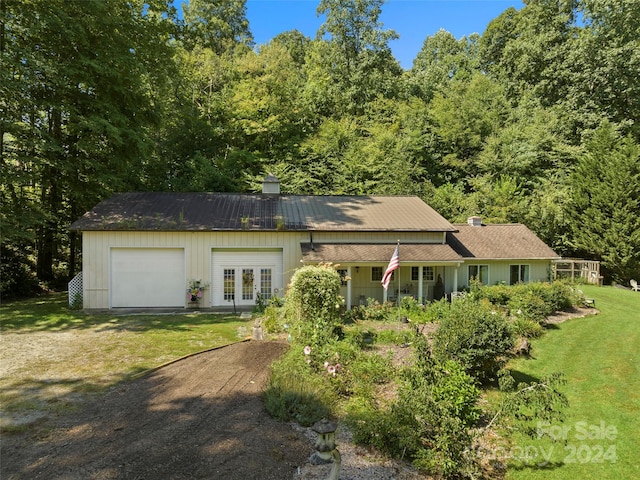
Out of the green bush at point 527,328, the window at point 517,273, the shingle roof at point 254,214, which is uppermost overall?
the shingle roof at point 254,214

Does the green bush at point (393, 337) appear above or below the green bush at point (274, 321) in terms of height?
below

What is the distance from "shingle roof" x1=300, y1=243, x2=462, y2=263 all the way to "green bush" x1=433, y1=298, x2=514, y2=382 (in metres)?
6.10

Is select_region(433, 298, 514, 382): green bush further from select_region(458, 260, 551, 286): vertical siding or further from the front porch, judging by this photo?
select_region(458, 260, 551, 286): vertical siding

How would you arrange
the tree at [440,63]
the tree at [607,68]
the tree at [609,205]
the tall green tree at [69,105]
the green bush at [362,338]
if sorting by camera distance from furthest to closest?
the tree at [440,63]
the tree at [607,68]
the tree at [609,205]
the tall green tree at [69,105]
the green bush at [362,338]

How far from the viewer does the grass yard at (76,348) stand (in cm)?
648

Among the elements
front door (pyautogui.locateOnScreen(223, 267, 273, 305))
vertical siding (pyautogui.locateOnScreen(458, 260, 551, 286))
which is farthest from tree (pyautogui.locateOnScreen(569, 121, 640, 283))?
front door (pyautogui.locateOnScreen(223, 267, 273, 305))

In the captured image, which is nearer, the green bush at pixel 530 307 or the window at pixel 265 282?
the green bush at pixel 530 307

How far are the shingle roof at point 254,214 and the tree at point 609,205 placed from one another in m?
12.6

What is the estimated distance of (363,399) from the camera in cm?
650

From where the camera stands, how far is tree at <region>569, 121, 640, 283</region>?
21.5m

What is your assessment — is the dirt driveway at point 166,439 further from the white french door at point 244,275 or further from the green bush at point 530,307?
the green bush at point 530,307

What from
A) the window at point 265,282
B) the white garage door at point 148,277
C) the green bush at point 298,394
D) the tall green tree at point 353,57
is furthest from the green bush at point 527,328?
the tall green tree at point 353,57

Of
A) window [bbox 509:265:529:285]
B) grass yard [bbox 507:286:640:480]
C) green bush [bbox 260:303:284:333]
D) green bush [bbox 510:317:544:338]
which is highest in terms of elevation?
window [bbox 509:265:529:285]

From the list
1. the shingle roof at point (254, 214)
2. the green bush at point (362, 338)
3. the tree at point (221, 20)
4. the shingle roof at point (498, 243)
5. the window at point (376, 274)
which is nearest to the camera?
the green bush at point (362, 338)
